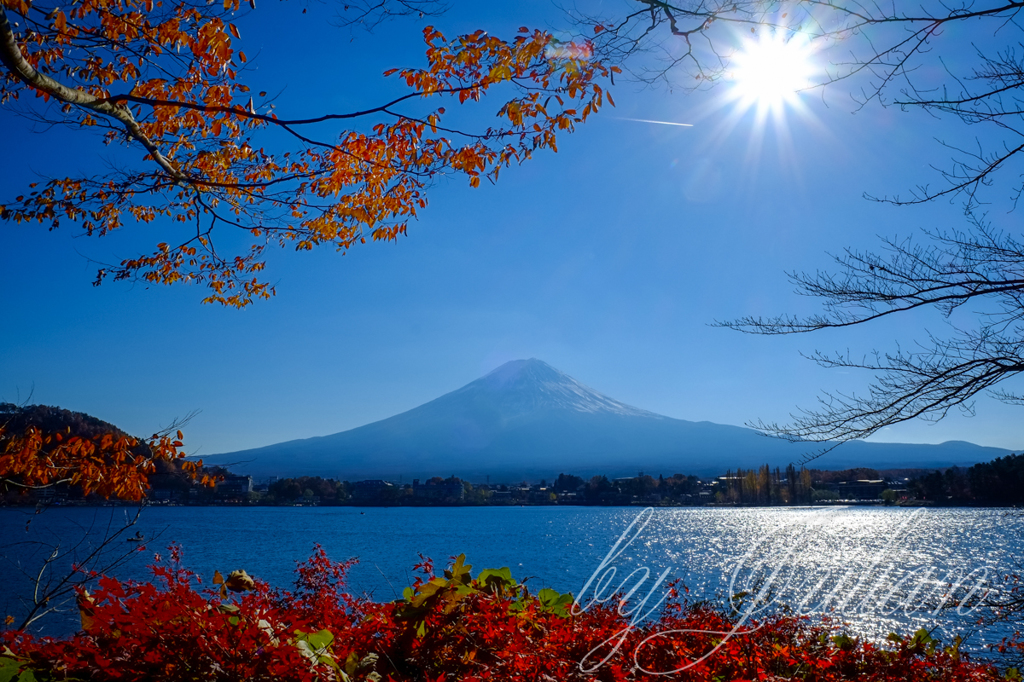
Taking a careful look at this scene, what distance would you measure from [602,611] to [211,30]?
4.44 m

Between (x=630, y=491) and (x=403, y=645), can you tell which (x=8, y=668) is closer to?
(x=403, y=645)

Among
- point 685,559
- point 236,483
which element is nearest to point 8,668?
point 236,483

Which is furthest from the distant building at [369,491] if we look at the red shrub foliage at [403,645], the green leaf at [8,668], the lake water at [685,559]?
the green leaf at [8,668]

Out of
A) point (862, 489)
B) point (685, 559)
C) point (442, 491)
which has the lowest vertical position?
point (442, 491)

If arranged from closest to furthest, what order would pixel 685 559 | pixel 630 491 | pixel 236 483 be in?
pixel 236 483 → pixel 685 559 → pixel 630 491

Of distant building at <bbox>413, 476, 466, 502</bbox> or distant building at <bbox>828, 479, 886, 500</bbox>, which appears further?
distant building at <bbox>413, 476, 466, 502</bbox>

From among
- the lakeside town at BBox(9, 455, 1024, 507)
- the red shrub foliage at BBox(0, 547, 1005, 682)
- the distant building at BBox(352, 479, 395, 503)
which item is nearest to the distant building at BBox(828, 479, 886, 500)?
the lakeside town at BBox(9, 455, 1024, 507)

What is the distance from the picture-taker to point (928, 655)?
3701mm

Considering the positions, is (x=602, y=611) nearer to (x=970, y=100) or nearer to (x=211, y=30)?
(x=970, y=100)

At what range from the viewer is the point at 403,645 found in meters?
2.43

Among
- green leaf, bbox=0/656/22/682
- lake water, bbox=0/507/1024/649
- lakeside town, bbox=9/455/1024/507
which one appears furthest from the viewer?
lakeside town, bbox=9/455/1024/507

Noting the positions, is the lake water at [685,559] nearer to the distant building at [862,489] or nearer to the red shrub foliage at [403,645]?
the red shrub foliage at [403,645]

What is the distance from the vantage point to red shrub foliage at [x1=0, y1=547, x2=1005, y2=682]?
2.05 m

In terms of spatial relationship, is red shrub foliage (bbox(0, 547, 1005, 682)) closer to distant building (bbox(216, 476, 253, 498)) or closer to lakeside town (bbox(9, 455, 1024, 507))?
distant building (bbox(216, 476, 253, 498))
